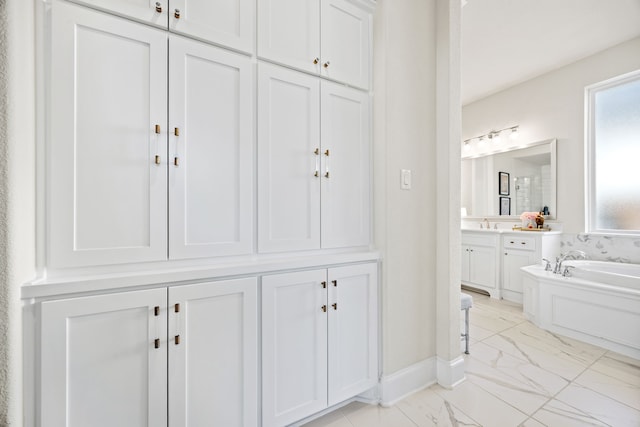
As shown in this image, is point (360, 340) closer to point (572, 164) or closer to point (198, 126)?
point (198, 126)

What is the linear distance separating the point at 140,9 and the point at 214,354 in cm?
138

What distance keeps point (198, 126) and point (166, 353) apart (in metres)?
0.90

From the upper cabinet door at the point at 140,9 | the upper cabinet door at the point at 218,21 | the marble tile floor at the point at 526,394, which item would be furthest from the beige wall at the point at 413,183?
the upper cabinet door at the point at 140,9

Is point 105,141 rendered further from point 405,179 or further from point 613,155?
point 613,155

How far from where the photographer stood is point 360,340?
61.0 inches

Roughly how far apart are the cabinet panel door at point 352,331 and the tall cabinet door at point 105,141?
0.89 metres

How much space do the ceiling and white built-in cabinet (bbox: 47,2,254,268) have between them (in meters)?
2.49

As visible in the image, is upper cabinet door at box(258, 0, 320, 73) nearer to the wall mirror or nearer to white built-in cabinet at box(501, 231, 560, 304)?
white built-in cabinet at box(501, 231, 560, 304)

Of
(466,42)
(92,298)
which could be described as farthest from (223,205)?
(466,42)

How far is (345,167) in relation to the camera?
1569mm

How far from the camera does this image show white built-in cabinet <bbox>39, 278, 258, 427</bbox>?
873mm

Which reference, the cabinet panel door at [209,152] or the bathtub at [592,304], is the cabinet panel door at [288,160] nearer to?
the cabinet panel door at [209,152]

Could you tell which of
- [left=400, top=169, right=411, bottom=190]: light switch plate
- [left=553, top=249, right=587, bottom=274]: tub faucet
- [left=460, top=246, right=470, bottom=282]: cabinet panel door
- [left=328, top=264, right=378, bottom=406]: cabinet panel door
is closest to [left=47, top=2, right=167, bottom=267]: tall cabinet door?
[left=328, top=264, right=378, bottom=406]: cabinet panel door

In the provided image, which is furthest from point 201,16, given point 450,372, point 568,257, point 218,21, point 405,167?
point 568,257
